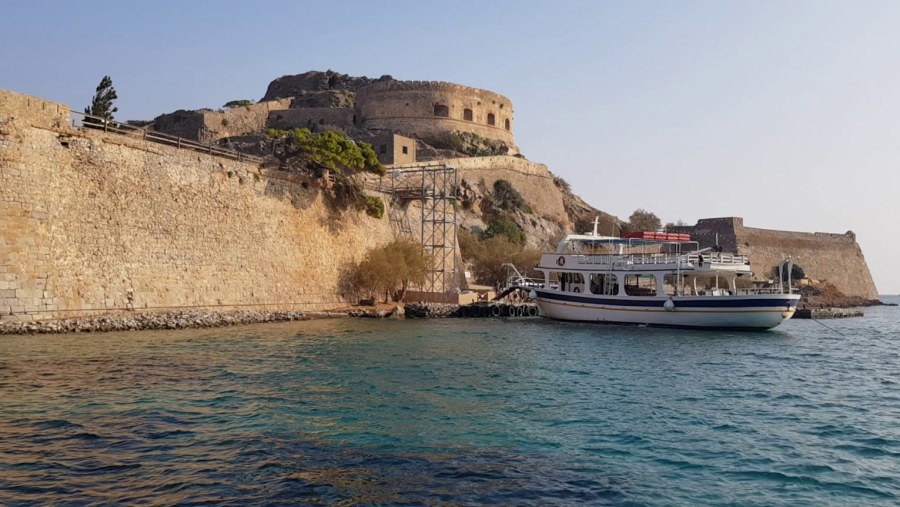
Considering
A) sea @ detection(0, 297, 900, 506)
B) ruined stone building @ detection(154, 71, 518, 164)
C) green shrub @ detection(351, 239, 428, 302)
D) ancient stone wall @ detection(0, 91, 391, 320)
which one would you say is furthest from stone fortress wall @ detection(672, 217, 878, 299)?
sea @ detection(0, 297, 900, 506)

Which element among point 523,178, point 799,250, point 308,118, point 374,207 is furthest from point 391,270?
point 799,250

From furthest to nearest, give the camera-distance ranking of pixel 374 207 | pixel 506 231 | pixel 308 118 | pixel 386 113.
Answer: pixel 386 113, pixel 308 118, pixel 506 231, pixel 374 207

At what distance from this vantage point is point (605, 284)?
3164 centimetres

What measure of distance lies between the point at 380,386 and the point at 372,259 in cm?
2076

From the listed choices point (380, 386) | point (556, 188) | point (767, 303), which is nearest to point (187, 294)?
point (380, 386)

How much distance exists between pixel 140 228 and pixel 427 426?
57.7ft

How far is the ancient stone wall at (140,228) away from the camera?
20641 millimetres

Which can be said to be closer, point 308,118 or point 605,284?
point 605,284

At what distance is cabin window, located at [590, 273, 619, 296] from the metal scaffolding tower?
9359mm

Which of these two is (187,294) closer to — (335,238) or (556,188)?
(335,238)

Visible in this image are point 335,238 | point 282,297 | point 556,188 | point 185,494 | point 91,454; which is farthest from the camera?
point 556,188

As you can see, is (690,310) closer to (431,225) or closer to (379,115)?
(431,225)

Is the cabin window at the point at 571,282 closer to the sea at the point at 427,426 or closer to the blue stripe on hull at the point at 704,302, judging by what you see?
the blue stripe on hull at the point at 704,302

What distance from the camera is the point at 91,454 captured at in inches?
333
